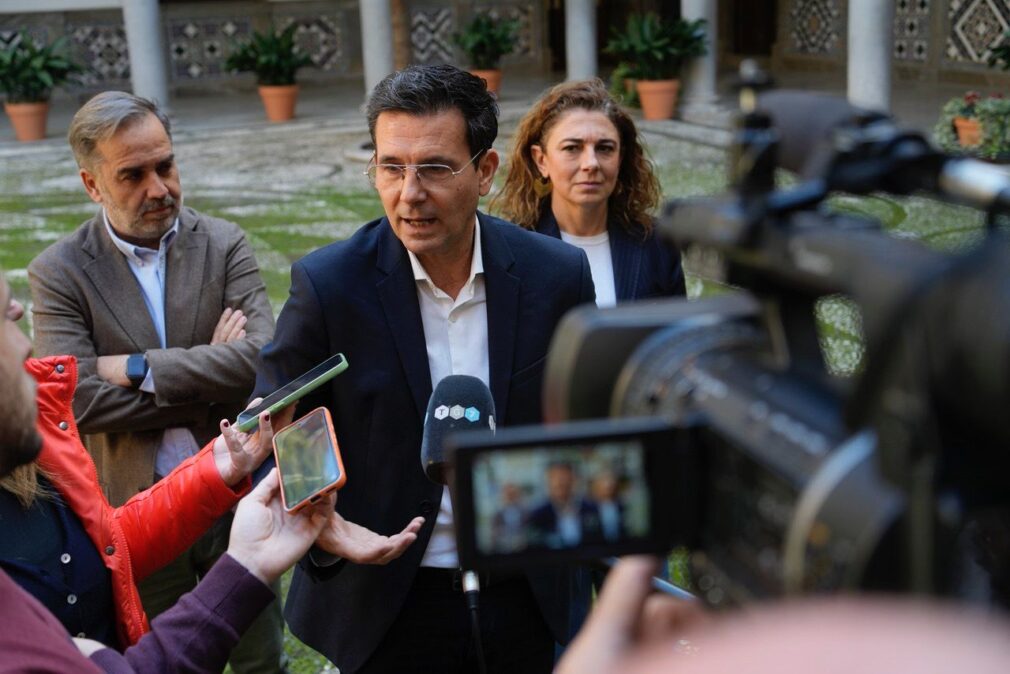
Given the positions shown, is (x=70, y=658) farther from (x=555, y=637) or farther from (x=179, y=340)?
(x=179, y=340)

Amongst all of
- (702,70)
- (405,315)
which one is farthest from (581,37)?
(405,315)

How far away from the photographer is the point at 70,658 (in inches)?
64.4

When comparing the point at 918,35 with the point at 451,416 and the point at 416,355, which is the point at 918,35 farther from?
the point at 451,416

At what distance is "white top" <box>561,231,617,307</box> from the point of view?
3.44m

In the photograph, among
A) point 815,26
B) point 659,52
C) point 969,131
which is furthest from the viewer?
point 815,26

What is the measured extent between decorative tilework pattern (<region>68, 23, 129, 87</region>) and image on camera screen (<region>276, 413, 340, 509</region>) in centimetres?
1659

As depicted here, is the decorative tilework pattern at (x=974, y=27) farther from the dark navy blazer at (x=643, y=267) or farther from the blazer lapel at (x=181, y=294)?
the blazer lapel at (x=181, y=294)

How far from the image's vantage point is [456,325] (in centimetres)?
262

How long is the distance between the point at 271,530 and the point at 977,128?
897 cm

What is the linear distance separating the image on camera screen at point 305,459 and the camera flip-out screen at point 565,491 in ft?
2.90

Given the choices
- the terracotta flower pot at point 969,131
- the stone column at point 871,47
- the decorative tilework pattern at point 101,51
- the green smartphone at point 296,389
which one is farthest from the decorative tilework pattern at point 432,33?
the green smartphone at point 296,389

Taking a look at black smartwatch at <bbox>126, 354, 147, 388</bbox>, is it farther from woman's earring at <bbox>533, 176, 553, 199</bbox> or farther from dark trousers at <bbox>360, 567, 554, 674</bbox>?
woman's earring at <bbox>533, 176, 553, 199</bbox>

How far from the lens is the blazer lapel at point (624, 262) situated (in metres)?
3.43

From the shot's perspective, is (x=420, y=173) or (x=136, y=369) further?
(x=136, y=369)
